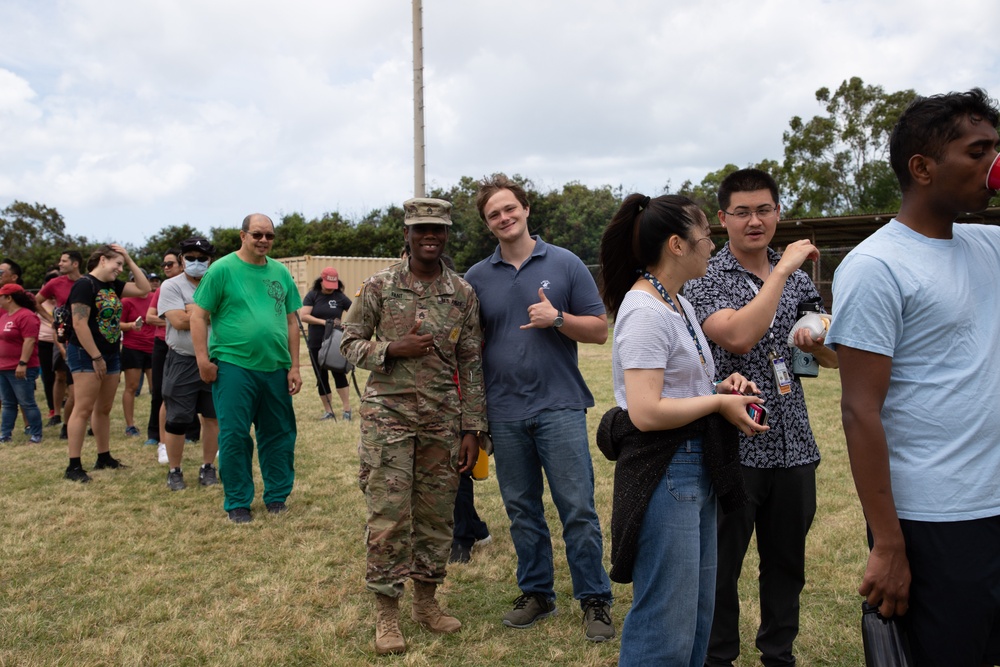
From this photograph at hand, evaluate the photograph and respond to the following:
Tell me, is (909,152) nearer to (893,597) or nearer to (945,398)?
(945,398)

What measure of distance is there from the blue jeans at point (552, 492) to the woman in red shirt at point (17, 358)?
7.32m

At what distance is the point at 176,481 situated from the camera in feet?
22.1

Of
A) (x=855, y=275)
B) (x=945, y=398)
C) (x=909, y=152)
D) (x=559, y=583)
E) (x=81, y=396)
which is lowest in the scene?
(x=559, y=583)

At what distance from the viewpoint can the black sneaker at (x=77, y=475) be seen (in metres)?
6.96

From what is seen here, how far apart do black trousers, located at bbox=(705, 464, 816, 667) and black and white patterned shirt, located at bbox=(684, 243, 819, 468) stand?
6 centimetres

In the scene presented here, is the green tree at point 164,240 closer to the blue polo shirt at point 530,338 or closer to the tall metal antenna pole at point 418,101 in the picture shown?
the tall metal antenna pole at point 418,101

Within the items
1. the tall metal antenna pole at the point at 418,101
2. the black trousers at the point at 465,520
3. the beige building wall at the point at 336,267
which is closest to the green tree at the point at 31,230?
the beige building wall at the point at 336,267

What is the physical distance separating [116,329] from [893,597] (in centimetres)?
702

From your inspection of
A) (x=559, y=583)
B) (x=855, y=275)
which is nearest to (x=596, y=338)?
(x=559, y=583)

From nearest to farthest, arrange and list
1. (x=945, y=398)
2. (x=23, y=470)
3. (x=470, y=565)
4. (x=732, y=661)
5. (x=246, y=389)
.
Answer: (x=945, y=398), (x=732, y=661), (x=470, y=565), (x=246, y=389), (x=23, y=470)

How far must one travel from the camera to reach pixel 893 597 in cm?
197

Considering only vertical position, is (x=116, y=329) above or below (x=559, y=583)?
above

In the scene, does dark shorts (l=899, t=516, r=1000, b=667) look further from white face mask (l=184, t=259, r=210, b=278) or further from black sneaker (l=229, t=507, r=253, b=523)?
white face mask (l=184, t=259, r=210, b=278)

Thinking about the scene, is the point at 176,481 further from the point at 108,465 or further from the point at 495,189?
the point at 495,189
